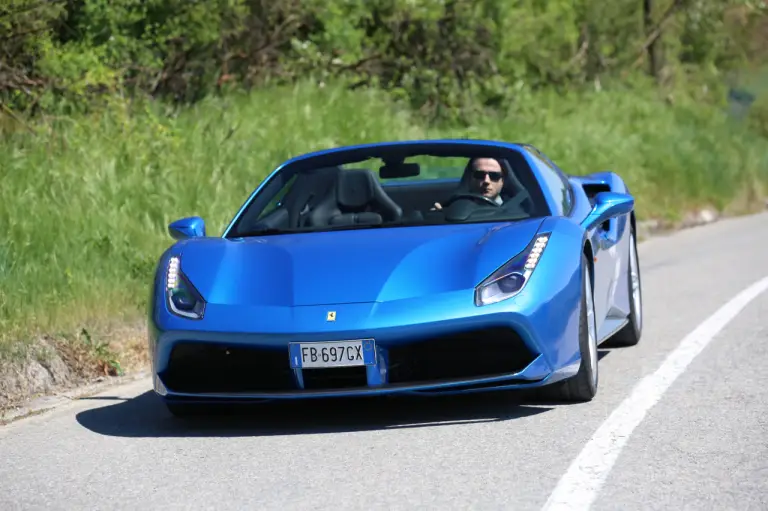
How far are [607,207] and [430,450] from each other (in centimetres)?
256

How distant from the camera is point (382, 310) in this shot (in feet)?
21.9

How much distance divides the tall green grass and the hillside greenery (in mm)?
27

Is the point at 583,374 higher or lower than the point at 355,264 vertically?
lower

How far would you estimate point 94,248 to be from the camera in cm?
1190

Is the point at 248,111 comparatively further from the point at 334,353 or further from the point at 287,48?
the point at 334,353

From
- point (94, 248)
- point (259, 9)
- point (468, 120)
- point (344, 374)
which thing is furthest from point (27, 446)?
point (468, 120)

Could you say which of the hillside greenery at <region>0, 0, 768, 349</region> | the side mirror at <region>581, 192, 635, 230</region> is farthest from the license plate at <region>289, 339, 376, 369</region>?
the hillside greenery at <region>0, 0, 768, 349</region>

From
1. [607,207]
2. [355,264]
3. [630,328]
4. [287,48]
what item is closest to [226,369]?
[355,264]

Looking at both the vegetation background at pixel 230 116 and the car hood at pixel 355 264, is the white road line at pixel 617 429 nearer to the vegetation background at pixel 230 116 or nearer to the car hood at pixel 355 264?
the car hood at pixel 355 264

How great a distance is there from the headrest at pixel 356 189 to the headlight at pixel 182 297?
51.0 inches

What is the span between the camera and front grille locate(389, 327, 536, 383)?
6.77 meters

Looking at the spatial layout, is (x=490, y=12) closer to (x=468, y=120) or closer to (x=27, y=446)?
(x=468, y=120)

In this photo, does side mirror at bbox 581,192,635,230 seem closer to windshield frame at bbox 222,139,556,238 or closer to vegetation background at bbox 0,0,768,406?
windshield frame at bbox 222,139,556,238

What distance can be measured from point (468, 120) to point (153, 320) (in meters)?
15.1
